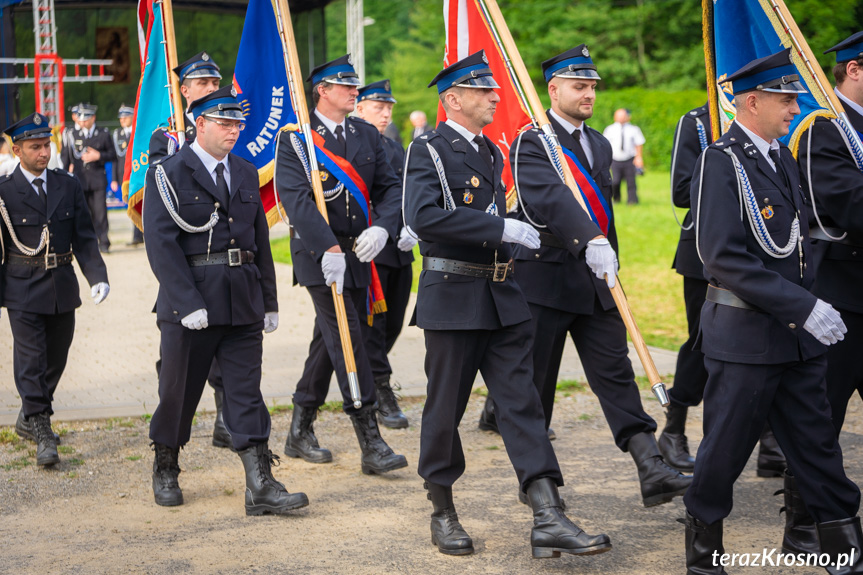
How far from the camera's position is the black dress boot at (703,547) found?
4.21 metres

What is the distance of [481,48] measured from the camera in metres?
6.18

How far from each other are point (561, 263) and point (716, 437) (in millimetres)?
1488

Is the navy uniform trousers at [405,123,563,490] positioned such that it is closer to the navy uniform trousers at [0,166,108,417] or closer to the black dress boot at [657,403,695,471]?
the black dress boot at [657,403,695,471]

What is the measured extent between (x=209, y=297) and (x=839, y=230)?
3.10m

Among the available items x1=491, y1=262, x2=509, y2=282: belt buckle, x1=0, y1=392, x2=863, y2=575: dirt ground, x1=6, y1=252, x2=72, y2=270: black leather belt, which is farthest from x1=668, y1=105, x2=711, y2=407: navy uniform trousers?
x1=6, y1=252, x2=72, y2=270: black leather belt

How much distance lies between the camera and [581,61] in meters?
5.36

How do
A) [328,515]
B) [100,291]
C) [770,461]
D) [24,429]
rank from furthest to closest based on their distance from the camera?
[24,429]
[100,291]
[770,461]
[328,515]

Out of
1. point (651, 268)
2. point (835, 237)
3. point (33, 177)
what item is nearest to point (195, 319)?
point (33, 177)

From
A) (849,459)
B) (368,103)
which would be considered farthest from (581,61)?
(368,103)

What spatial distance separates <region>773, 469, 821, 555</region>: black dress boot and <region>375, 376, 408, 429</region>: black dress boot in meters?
3.07

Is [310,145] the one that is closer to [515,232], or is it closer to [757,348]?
[515,232]

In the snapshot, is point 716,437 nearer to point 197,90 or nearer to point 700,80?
point 197,90

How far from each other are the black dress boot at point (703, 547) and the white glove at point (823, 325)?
34.0 inches

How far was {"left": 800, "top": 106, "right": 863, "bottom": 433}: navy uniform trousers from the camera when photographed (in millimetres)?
4660
